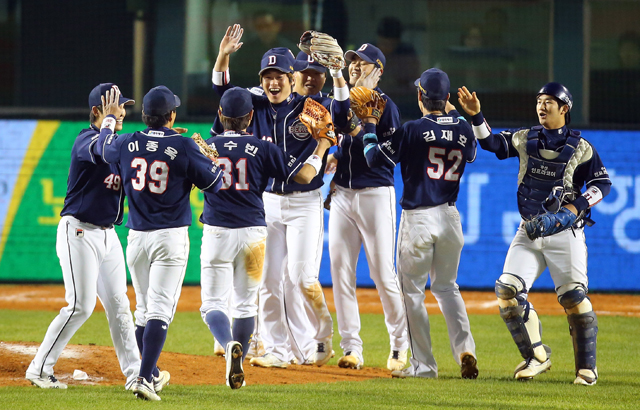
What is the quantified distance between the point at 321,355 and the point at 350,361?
239 mm

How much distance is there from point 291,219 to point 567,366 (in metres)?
2.66

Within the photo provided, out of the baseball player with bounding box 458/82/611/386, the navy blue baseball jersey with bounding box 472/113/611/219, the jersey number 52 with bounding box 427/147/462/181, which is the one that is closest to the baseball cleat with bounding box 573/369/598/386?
the baseball player with bounding box 458/82/611/386

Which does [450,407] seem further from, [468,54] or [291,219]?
[468,54]

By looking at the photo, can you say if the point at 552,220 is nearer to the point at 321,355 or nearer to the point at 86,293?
the point at 321,355

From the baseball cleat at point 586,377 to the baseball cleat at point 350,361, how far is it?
1.69 m

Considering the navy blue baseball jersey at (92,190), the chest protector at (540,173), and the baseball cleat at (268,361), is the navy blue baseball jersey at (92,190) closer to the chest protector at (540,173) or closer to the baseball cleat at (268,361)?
the baseball cleat at (268,361)

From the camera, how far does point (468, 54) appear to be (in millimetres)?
14258

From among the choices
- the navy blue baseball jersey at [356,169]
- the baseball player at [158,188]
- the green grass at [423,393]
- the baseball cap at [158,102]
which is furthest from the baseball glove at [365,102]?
the green grass at [423,393]

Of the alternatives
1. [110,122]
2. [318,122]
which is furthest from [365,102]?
[110,122]

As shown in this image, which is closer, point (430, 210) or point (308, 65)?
point (430, 210)

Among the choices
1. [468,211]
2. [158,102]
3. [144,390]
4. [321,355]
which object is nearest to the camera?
[144,390]

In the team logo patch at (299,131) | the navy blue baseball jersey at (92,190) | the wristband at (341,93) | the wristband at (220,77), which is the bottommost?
the navy blue baseball jersey at (92,190)

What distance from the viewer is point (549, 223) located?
5.96m

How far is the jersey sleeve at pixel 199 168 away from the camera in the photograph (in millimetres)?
5344
